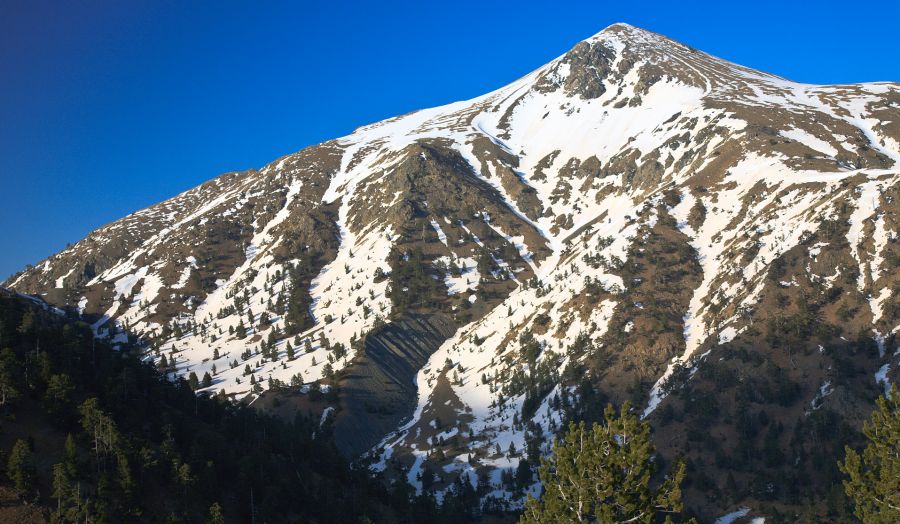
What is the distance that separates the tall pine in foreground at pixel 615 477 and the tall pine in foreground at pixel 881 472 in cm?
1245

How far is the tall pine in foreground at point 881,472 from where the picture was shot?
116 feet

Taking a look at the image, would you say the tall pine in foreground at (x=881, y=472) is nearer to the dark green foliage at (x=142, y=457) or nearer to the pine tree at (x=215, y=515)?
the pine tree at (x=215, y=515)

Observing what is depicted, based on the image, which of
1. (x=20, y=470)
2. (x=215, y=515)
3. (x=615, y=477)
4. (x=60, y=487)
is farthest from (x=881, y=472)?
(x=20, y=470)

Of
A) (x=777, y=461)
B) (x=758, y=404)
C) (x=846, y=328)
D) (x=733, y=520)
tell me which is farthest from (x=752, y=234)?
(x=733, y=520)

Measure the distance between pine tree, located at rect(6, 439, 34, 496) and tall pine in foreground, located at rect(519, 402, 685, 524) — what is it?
52363mm

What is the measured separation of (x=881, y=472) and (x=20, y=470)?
66.6 m

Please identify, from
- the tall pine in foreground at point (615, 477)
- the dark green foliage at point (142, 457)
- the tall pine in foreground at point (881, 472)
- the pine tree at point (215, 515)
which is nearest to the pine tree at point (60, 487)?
the dark green foliage at point (142, 457)

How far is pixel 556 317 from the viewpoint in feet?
648

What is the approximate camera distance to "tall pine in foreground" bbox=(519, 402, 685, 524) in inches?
1209

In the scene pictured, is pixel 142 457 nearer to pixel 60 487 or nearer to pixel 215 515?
pixel 215 515

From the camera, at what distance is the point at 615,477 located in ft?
102

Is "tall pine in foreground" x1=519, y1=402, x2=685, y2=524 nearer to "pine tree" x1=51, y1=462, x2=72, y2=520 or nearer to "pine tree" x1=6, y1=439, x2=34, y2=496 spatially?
"pine tree" x1=51, y1=462, x2=72, y2=520

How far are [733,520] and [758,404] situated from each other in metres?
30.8

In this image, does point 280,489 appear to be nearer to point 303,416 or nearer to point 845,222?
point 303,416
